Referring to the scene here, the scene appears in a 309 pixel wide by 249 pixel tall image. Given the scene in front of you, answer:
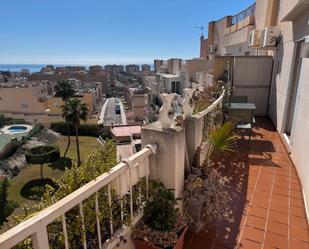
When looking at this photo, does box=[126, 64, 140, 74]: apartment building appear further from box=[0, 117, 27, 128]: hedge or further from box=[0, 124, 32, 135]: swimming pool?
box=[0, 124, 32, 135]: swimming pool

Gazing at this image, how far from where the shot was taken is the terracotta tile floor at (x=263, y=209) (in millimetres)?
2355

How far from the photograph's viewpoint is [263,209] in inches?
113

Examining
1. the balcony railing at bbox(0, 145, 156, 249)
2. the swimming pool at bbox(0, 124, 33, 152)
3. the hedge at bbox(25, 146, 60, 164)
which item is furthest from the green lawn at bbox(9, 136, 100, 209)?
the balcony railing at bbox(0, 145, 156, 249)

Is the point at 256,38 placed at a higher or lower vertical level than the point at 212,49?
lower

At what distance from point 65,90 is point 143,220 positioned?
37477mm

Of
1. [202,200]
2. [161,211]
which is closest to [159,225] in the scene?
[161,211]

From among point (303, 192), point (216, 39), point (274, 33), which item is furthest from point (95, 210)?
point (216, 39)

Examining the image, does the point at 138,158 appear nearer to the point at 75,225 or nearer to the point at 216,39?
the point at 75,225

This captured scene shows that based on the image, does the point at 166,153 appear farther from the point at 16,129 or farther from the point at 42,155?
the point at 16,129

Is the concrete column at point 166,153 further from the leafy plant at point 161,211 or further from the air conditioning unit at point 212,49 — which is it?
the air conditioning unit at point 212,49

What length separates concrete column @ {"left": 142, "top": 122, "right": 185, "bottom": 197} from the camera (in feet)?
6.81

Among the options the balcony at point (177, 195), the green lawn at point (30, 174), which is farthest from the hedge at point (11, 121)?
the balcony at point (177, 195)

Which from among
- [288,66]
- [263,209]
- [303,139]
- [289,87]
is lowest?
[263,209]

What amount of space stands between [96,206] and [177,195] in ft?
3.39
